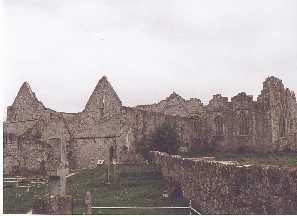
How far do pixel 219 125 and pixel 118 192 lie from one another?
27.2 m

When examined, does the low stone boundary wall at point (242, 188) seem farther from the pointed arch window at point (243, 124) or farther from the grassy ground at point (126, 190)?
the pointed arch window at point (243, 124)

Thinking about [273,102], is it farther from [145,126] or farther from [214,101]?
[145,126]

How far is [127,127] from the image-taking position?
45406mm

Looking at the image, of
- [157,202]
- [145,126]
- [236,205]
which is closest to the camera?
[236,205]

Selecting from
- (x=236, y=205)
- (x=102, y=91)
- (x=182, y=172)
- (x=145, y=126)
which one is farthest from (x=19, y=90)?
(x=236, y=205)

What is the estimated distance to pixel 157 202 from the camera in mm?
22609

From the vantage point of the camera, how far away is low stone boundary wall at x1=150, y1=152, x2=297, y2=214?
11.4 meters

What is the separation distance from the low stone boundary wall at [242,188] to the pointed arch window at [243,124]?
30607 mm

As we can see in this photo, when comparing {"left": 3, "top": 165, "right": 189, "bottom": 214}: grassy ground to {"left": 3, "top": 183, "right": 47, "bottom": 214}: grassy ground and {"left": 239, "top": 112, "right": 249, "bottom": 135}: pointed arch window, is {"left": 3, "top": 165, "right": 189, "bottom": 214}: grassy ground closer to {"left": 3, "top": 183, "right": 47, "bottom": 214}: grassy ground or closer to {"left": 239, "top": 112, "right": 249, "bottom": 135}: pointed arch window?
{"left": 3, "top": 183, "right": 47, "bottom": 214}: grassy ground

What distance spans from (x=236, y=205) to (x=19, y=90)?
41391 mm

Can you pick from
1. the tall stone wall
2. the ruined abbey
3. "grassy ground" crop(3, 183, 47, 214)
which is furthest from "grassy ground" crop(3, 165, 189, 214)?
the tall stone wall

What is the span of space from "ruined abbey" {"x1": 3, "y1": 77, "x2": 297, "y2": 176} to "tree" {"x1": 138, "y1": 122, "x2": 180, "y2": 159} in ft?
9.31

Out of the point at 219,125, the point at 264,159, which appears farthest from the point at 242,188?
the point at 219,125

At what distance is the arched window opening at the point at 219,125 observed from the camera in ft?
169
